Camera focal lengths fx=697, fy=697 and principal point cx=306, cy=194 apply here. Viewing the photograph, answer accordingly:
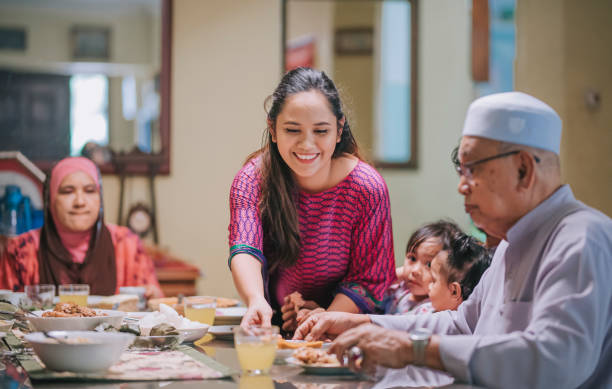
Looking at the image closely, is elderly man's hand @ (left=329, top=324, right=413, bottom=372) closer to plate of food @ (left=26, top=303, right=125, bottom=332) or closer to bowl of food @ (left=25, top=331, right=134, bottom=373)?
bowl of food @ (left=25, top=331, right=134, bottom=373)

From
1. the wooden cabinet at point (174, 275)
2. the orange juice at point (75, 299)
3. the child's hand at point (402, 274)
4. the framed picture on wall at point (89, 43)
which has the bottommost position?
the wooden cabinet at point (174, 275)

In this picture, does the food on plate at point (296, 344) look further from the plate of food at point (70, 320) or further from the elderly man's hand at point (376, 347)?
the plate of food at point (70, 320)

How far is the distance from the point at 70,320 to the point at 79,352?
0.34 m

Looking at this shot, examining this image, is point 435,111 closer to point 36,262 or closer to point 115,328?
point 36,262

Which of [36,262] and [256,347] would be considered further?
[36,262]

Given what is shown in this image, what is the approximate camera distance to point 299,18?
15.8 feet

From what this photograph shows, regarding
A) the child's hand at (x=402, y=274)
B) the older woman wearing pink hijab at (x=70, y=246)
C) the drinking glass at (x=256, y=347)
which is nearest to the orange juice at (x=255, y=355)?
the drinking glass at (x=256, y=347)

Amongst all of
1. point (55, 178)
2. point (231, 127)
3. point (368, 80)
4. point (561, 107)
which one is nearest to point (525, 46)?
point (561, 107)

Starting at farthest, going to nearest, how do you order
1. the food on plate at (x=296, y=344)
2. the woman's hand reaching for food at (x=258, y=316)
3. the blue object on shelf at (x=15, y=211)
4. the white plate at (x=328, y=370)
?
1. the blue object on shelf at (x=15, y=211)
2. the woman's hand reaching for food at (x=258, y=316)
3. the food on plate at (x=296, y=344)
4. the white plate at (x=328, y=370)

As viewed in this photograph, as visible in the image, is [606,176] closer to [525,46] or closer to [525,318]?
[525,46]

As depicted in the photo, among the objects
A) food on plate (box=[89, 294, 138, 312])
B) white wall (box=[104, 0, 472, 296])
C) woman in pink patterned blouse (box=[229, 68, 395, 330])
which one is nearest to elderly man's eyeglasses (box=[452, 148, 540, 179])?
woman in pink patterned blouse (box=[229, 68, 395, 330])

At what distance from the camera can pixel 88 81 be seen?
4316mm

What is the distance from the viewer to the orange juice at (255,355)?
50.6 inches

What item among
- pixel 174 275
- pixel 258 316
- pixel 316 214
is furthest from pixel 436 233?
pixel 174 275
